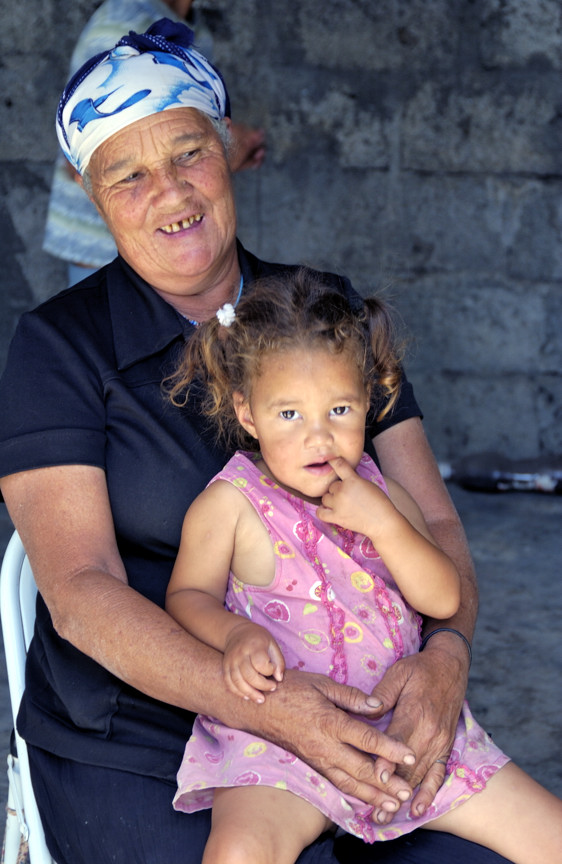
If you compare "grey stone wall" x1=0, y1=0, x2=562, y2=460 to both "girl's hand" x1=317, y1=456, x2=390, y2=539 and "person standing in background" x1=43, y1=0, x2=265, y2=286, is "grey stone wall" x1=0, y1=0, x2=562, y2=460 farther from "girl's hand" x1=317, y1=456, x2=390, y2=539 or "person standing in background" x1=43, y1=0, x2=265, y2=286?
"girl's hand" x1=317, y1=456, x2=390, y2=539

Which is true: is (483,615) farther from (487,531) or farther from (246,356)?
(246,356)

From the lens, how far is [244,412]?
190cm

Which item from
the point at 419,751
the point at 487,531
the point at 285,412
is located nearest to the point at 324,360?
the point at 285,412

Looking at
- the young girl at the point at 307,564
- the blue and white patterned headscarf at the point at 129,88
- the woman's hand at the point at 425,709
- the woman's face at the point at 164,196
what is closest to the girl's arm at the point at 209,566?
the young girl at the point at 307,564

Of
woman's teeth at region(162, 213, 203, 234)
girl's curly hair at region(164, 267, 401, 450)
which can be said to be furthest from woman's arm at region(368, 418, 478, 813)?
woman's teeth at region(162, 213, 203, 234)

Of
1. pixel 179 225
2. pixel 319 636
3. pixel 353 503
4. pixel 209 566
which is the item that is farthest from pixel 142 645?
pixel 179 225

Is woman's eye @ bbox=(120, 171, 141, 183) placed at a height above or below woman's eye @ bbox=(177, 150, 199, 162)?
below

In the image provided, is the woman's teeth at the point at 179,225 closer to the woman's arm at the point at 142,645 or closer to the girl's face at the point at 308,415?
the girl's face at the point at 308,415

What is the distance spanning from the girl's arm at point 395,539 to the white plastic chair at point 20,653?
0.57m

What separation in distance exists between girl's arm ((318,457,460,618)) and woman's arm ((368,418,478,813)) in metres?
0.10

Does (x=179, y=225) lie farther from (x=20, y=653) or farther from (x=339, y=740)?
(x=339, y=740)

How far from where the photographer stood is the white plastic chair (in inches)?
73.1

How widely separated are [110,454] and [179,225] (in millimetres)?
467

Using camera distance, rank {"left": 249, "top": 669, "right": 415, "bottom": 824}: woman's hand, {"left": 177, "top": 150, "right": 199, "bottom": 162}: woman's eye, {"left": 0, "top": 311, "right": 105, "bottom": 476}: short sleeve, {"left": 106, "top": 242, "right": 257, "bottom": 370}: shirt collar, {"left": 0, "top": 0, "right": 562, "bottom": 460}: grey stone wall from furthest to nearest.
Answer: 1. {"left": 0, "top": 0, "right": 562, "bottom": 460}: grey stone wall
2. {"left": 177, "top": 150, "right": 199, "bottom": 162}: woman's eye
3. {"left": 106, "top": 242, "right": 257, "bottom": 370}: shirt collar
4. {"left": 0, "top": 311, "right": 105, "bottom": 476}: short sleeve
5. {"left": 249, "top": 669, "right": 415, "bottom": 824}: woman's hand
